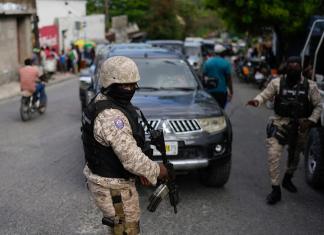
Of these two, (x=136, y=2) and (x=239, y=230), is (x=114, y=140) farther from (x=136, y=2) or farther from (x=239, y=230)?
(x=136, y=2)

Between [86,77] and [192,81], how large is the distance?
364 cm

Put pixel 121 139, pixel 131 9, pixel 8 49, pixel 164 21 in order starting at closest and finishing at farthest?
pixel 121 139
pixel 8 49
pixel 164 21
pixel 131 9

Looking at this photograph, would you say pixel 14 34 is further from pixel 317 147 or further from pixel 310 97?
pixel 310 97

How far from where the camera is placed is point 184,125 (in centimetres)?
583

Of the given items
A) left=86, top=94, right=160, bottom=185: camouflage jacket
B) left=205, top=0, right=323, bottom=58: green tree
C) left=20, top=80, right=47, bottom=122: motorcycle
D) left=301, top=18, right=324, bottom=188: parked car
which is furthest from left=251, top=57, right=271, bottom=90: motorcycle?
left=86, top=94, right=160, bottom=185: camouflage jacket

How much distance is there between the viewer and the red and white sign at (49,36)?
96.1 ft

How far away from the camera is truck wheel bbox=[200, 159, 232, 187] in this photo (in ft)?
19.9

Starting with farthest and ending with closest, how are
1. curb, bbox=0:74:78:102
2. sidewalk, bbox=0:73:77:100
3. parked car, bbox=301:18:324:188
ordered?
sidewalk, bbox=0:73:77:100
curb, bbox=0:74:78:102
parked car, bbox=301:18:324:188

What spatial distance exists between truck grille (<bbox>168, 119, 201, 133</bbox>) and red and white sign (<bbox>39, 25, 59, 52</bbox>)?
24567mm

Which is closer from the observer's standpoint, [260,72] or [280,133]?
[280,133]

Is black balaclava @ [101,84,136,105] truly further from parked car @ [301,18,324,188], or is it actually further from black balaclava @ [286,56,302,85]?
parked car @ [301,18,324,188]

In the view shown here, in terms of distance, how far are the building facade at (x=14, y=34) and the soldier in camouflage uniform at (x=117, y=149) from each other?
60.2ft

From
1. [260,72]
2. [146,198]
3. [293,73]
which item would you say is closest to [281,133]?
[293,73]

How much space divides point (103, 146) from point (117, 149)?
5.6 inches
